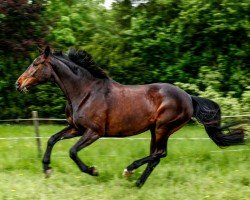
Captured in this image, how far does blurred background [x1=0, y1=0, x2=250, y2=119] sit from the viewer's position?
1577cm

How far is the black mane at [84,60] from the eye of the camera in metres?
8.84

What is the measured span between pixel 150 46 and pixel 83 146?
9.09 meters

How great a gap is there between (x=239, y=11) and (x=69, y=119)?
8.79m

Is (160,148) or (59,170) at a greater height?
(160,148)

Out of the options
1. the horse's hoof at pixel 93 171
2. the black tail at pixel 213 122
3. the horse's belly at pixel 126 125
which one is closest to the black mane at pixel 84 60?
the horse's belly at pixel 126 125

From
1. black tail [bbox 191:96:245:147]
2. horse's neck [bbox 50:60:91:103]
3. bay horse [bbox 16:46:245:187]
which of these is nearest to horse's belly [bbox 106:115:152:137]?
bay horse [bbox 16:46:245:187]

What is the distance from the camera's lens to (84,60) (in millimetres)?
8875

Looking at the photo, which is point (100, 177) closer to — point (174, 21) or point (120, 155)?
point (120, 155)

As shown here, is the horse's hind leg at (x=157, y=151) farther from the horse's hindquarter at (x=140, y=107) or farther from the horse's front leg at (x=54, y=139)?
the horse's front leg at (x=54, y=139)

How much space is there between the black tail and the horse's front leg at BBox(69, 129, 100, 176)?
6.07 feet

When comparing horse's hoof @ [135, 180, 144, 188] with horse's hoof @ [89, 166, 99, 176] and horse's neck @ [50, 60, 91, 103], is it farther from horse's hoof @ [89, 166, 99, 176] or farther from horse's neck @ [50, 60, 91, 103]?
horse's neck @ [50, 60, 91, 103]

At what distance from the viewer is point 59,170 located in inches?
375

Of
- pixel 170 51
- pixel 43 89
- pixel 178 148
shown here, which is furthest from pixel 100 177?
pixel 170 51

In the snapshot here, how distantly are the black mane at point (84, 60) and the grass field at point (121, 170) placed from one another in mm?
1661
